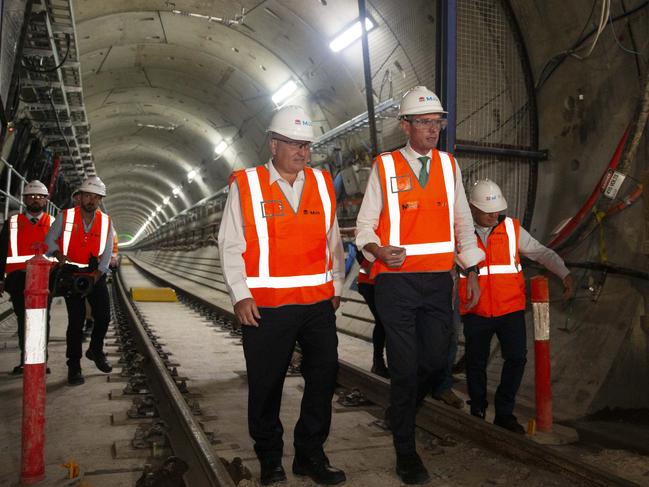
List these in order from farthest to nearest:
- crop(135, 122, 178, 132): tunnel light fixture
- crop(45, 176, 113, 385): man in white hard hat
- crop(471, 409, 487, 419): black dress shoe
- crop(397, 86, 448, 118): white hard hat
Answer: crop(135, 122, 178, 132): tunnel light fixture
crop(45, 176, 113, 385): man in white hard hat
crop(471, 409, 487, 419): black dress shoe
crop(397, 86, 448, 118): white hard hat

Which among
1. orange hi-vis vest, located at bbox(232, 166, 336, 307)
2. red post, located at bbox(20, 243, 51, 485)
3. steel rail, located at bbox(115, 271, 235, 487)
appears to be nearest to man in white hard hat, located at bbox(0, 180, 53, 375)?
steel rail, located at bbox(115, 271, 235, 487)

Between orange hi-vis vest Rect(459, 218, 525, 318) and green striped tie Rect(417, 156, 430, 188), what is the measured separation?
1.07 meters

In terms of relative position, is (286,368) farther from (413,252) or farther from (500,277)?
(500,277)

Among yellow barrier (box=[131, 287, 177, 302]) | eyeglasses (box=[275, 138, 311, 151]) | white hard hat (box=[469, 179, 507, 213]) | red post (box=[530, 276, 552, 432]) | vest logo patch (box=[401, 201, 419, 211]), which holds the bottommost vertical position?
yellow barrier (box=[131, 287, 177, 302])

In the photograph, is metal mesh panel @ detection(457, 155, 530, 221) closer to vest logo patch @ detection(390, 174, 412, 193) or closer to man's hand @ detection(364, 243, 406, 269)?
vest logo patch @ detection(390, 174, 412, 193)

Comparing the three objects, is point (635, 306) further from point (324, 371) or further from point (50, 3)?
point (50, 3)

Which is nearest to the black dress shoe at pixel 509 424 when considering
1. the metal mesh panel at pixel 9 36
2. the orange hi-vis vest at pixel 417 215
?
the orange hi-vis vest at pixel 417 215

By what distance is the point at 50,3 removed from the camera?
28.8ft

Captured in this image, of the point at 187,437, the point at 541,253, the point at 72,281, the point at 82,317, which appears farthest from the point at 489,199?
the point at 82,317

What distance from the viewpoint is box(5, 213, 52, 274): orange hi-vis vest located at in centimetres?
684

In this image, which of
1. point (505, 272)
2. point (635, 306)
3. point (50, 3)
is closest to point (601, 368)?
point (635, 306)

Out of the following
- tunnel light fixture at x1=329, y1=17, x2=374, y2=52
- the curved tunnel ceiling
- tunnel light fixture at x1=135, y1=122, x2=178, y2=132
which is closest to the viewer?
tunnel light fixture at x1=329, y1=17, x2=374, y2=52

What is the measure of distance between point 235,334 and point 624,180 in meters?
6.61

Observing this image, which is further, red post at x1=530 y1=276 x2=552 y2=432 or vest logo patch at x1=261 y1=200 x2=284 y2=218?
red post at x1=530 y1=276 x2=552 y2=432
